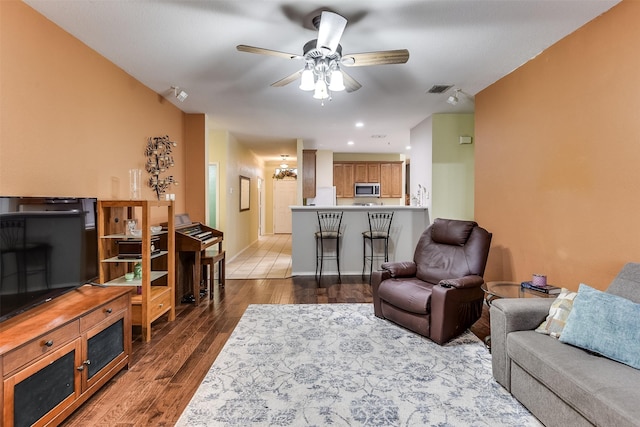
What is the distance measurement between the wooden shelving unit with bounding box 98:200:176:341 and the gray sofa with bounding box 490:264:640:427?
8.97 feet

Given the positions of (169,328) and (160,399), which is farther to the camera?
(169,328)

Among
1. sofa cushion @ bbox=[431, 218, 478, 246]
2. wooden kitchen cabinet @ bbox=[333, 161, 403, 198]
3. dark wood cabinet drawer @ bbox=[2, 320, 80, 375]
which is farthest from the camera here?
wooden kitchen cabinet @ bbox=[333, 161, 403, 198]

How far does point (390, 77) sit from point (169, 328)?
3.44 m

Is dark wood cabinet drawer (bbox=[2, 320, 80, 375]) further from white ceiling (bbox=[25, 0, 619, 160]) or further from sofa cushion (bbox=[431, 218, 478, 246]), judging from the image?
sofa cushion (bbox=[431, 218, 478, 246])

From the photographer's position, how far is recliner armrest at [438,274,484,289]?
8.82 feet

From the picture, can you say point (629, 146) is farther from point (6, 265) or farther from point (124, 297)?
point (6, 265)

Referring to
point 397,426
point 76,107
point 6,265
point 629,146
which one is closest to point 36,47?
point 76,107

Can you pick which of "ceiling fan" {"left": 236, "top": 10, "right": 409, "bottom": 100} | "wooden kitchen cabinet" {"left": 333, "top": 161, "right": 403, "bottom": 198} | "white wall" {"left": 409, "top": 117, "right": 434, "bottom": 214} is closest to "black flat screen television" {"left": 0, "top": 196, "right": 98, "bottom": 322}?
"ceiling fan" {"left": 236, "top": 10, "right": 409, "bottom": 100}

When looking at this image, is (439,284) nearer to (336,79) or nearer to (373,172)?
(336,79)

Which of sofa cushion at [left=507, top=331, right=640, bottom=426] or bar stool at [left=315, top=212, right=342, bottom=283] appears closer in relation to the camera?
sofa cushion at [left=507, top=331, right=640, bottom=426]

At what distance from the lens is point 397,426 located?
1741mm

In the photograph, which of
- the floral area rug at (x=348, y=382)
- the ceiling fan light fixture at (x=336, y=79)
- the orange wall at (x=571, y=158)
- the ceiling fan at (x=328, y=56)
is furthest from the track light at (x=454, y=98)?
the floral area rug at (x=348, y=382)

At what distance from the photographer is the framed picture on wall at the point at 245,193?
7363mm

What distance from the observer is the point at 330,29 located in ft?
6.93
